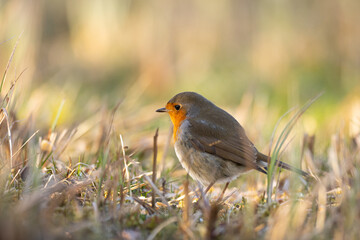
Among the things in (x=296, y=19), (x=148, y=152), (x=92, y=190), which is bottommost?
(x=148, y=152)

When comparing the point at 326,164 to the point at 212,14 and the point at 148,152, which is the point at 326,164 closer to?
the point at 148,152

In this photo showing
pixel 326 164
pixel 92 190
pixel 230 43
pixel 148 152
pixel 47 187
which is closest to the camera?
pixel 47 187

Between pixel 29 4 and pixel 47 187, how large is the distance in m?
3.66

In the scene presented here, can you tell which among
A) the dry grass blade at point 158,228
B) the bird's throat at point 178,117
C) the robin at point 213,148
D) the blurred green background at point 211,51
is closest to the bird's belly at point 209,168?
the robin at point 213,148

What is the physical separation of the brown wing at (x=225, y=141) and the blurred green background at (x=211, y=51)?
157 inches

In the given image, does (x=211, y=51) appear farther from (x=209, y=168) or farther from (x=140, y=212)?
(x=140, y=212)

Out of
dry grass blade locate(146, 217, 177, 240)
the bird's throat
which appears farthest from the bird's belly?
dry grass blade locate(146, 217, 177, 240)

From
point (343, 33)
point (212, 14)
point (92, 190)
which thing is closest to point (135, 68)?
point (212, 14)

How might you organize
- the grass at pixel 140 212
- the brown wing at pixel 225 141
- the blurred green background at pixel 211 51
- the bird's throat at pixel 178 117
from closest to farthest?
the grass at pixel 140 212 < the brown wing at pixel 225 141 < the bird's throat at pixel 178 117 < the blurred green background at pixel 211 51

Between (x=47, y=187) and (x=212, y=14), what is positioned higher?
(x=212, y=14)

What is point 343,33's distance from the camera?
29.9 feet

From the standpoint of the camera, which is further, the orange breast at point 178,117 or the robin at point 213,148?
the orange breast at point 178,117

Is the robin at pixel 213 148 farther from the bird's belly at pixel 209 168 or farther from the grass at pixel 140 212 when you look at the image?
the grass at pixel 140 212

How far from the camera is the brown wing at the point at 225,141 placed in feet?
11.8
